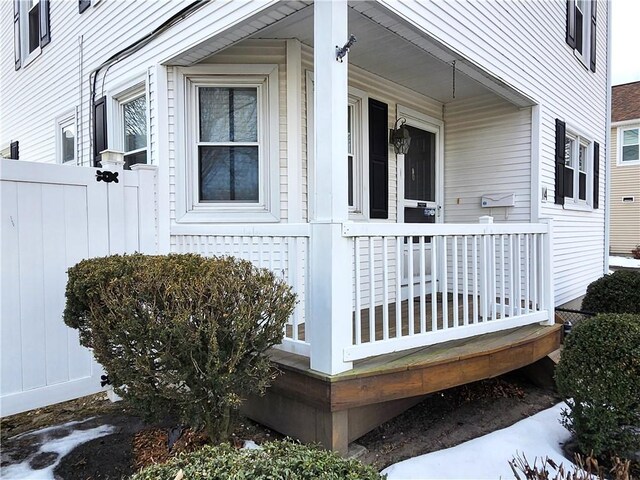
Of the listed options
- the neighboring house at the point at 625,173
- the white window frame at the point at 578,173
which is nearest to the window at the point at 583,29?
the white window frame at the point at 578,173

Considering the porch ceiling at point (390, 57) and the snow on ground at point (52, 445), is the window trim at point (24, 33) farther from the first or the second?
the snow on ground at point (52, 445)

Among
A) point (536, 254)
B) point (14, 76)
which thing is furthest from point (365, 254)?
point (14, 76)

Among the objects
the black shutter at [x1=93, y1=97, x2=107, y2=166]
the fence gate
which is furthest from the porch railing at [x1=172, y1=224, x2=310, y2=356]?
the black shutter at [x1=93, y1=97, x2=107, y2=166]

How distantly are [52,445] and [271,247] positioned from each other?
190cm

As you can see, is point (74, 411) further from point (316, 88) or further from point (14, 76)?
point (14, 76)

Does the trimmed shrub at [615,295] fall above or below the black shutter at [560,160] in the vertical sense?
below

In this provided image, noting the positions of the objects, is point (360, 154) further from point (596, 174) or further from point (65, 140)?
point (596, 174)

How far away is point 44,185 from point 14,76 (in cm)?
597

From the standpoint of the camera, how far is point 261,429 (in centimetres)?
311

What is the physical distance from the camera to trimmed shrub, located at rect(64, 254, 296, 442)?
212 cm

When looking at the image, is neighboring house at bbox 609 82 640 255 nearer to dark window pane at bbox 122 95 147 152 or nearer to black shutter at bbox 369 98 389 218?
black shutter at bbox 369 98 389 218

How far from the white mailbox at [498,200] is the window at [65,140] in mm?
5489

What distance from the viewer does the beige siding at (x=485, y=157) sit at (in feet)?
18.0

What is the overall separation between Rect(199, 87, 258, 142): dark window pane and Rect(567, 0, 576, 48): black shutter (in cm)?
522
